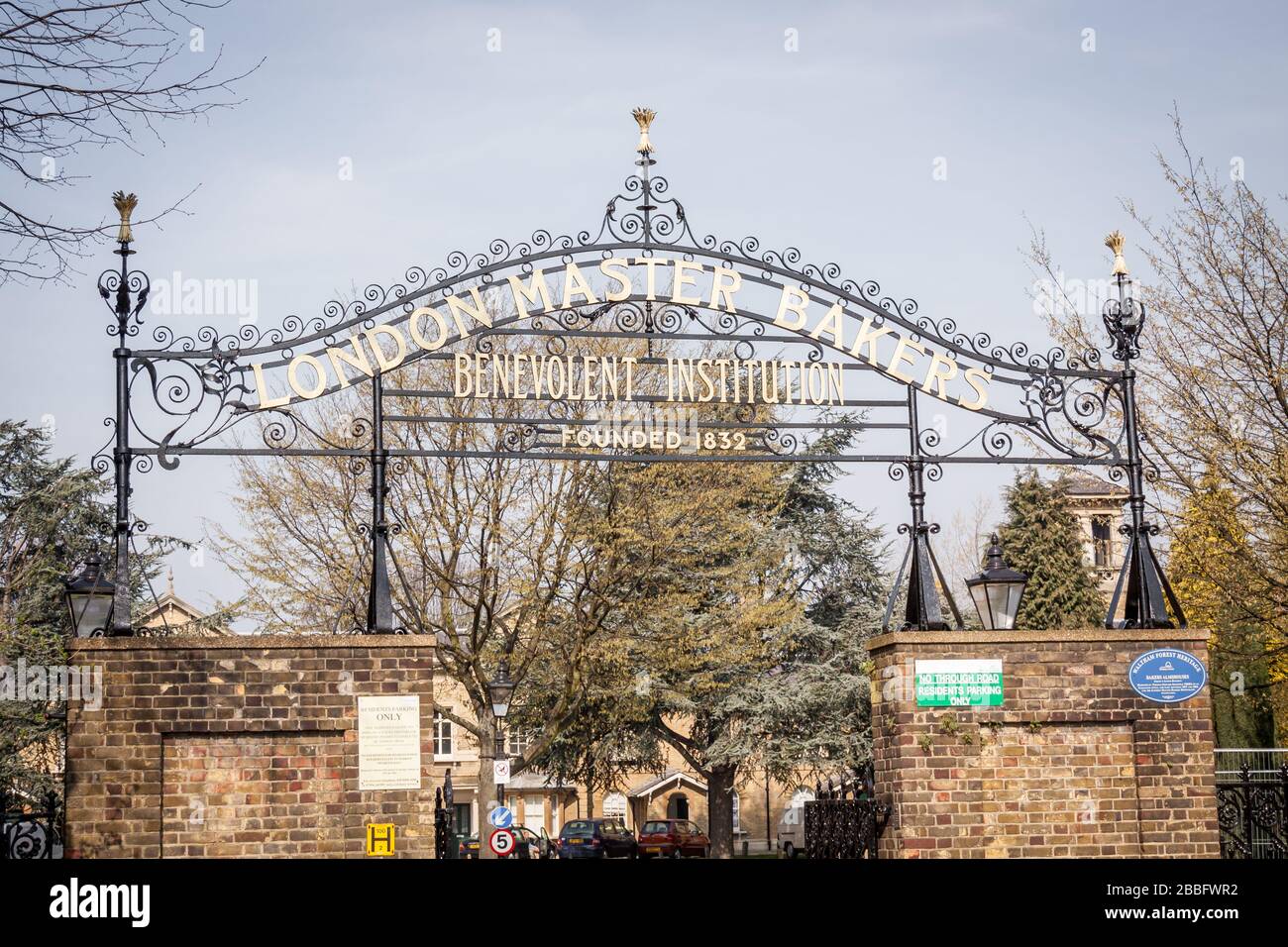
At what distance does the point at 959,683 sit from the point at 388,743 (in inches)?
199

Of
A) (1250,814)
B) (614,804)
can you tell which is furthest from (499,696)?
(614,804)

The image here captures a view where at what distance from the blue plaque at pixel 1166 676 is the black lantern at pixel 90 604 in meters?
9.16

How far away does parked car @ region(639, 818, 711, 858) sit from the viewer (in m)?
37.7

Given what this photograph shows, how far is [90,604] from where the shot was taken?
1232 cm

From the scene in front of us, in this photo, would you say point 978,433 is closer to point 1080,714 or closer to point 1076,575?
point 1080,714

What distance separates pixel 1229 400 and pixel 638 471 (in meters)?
11.8

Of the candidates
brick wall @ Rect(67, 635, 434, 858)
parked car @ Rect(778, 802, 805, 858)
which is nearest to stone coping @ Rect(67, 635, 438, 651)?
brick wall @ Rect(67, 635, 434, 858)

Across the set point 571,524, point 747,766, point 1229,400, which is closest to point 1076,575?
point 747,766

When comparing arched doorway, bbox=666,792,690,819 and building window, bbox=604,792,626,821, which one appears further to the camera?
arched doorway, bbox=666,792,690,819

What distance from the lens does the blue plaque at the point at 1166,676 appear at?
12.9 metres

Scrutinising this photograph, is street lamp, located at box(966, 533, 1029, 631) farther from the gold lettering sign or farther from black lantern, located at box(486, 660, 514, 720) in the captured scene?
black lantern, located at box(486, 660, 514, 720)

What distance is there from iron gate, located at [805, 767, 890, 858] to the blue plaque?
260 cm

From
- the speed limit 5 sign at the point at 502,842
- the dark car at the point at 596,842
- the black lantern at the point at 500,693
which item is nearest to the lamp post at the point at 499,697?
the black lantern at the point at 500,693

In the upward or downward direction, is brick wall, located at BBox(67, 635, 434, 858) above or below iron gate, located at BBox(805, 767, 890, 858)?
above
